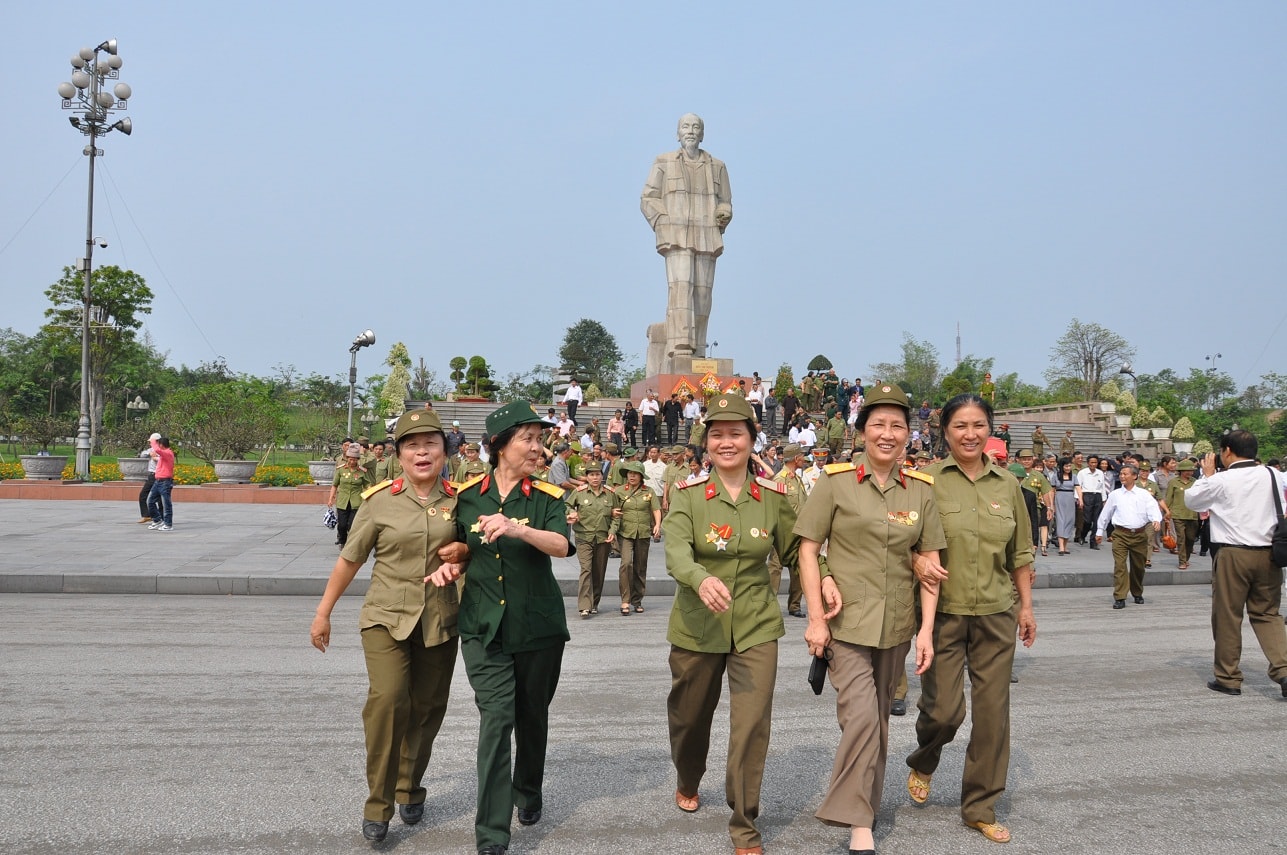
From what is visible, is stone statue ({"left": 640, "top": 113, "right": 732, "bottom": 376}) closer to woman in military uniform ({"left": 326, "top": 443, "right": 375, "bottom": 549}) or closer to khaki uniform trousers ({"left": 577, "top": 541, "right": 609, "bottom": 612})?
woman in military uniform ({"left": 326, "top": 443, "right": 375, "bottom": 549})

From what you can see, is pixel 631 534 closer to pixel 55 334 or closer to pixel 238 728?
pixel 238 728

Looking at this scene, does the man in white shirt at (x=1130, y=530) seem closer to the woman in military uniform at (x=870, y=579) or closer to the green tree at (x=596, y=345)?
the woman in military uniform at (x=870, y=579)

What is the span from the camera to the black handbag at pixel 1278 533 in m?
6.81

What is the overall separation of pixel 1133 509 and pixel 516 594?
9226 millimetres

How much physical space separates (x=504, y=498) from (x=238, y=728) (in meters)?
2.54

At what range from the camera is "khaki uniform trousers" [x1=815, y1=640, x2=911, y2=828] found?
13.0 feet

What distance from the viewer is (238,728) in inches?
219

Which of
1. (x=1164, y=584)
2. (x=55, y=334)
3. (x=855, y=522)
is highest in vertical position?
(x=55, y=334)

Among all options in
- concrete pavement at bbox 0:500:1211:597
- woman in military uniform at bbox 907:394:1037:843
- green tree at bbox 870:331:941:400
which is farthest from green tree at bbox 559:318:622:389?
woman in military uniform at bbox 907:394:1037:843

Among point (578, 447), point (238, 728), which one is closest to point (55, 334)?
point (578, 447)

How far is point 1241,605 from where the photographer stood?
7074 millimetres

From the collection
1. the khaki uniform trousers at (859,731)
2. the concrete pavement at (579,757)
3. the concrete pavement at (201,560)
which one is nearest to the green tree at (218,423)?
the concrete pavement at (201,560)

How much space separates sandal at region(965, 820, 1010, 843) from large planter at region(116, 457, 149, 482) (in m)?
25.7

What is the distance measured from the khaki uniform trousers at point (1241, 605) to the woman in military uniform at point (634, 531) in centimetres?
548
